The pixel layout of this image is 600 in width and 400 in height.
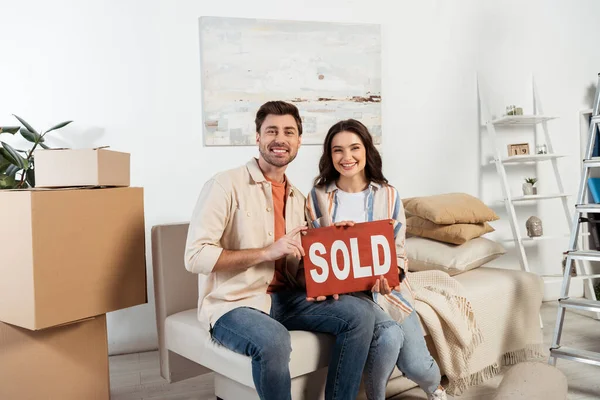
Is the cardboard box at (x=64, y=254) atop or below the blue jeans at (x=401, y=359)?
atop

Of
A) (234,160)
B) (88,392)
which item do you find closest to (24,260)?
(88,392)

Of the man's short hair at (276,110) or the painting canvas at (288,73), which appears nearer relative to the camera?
the man's short hair at (276,110)

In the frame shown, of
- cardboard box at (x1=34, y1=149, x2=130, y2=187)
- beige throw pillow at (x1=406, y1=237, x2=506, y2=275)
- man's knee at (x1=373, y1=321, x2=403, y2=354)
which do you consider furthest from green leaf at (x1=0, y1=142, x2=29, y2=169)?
beige throw pillow at (x1=406, y1=237, x2=506, y2=275)

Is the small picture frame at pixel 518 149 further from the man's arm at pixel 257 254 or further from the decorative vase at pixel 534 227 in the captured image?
the man's arm at pixel 257 254

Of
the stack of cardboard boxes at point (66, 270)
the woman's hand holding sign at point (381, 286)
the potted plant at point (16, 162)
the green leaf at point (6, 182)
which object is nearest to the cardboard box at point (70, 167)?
the stack of cardboard boxes at point (66, 270)

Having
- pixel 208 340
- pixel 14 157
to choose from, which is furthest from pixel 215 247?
pixel 14 157

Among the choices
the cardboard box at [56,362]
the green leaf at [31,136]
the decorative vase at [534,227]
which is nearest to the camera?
the cardboard box at [56,362]

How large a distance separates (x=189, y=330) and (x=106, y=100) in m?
1.49

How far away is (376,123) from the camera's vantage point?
3551 mm

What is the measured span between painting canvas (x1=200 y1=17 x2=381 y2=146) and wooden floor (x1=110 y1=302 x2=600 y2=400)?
4.18ft

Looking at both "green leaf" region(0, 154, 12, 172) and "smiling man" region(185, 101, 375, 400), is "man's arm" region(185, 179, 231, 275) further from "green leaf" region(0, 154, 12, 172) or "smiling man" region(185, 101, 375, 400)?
"green leaf" region(0, 154, 12, 172)

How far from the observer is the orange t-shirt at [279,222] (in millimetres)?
2100

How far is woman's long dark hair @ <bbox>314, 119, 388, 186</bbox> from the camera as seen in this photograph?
2.22 metres

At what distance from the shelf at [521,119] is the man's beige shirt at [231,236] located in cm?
216
